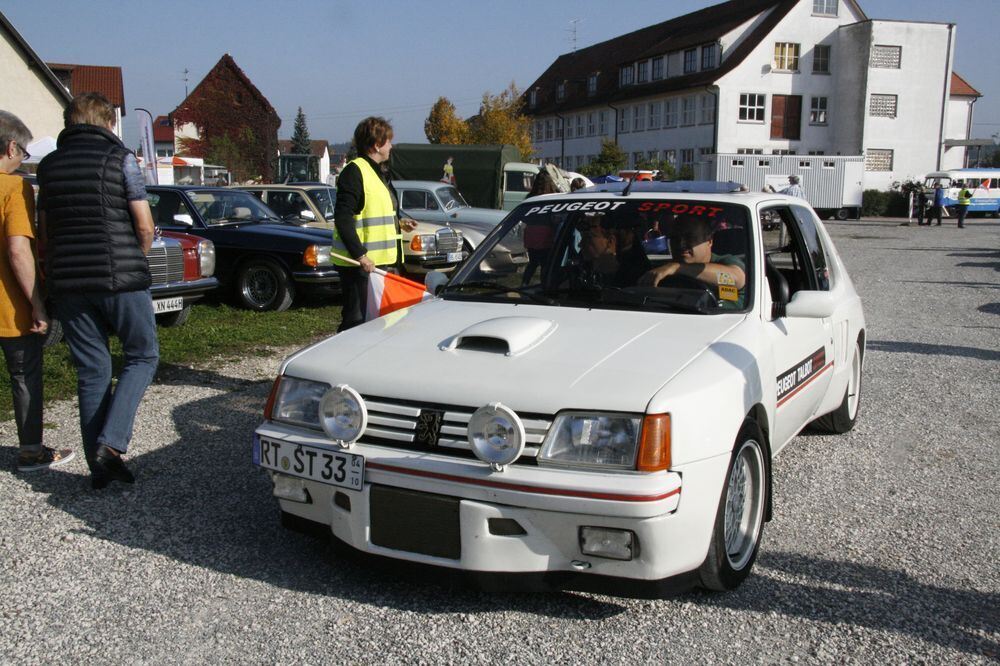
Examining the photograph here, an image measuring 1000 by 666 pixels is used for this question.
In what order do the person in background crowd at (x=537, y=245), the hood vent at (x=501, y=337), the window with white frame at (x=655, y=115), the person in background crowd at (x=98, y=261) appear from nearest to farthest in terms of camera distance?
the hood vent at (x=501, y=337) < the person in background crowd at (x=98, y=261) < the person in background crowd at (x=537, y=245) < the window with white frame at (x=655, y=115)

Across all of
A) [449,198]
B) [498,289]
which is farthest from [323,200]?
[498,289]

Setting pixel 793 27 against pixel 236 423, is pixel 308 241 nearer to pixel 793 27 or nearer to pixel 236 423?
pixel 236 423

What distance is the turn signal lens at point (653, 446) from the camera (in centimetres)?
304

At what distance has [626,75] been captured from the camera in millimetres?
60750

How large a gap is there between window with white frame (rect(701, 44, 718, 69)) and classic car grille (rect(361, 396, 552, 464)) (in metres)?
52.3

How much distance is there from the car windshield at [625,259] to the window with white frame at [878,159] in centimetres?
4972

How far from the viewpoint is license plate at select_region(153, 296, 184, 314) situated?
29.1 feet

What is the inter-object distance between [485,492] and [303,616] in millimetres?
872

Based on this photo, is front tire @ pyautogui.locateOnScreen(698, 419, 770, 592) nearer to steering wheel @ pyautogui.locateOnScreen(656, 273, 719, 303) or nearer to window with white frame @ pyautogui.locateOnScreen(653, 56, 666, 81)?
steering wheel @ pyautogui.locateOnScreen(656, 273, 719, 303)

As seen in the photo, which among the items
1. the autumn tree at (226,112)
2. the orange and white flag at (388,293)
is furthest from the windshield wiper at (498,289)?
the autumn tree at (226,112)

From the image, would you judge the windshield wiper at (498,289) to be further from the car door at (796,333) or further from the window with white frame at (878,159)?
the window with white frame at (878,159)

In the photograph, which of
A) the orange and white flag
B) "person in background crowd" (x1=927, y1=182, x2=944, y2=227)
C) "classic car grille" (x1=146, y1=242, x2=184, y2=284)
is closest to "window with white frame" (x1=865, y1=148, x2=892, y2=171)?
"person in background crowd" (x1=927, y1=182, x2=944, y2=227)

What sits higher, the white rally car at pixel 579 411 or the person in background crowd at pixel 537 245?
the person in background crowd at pixel 537 245

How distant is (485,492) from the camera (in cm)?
310
